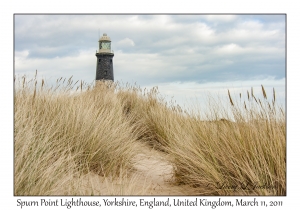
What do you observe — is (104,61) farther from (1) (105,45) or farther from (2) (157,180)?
(2) (157,180)

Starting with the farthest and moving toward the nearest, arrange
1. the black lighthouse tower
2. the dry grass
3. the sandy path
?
the black lighthouse tower, the sandy path, the dry grass

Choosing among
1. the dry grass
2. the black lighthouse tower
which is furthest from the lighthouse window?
the dry grass

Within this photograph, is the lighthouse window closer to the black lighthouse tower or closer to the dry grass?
the black lighthouse tower

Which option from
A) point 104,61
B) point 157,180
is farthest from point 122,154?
point 104,61

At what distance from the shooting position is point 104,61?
22906 mm

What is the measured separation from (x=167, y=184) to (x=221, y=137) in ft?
2.60

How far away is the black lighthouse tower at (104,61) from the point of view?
22653 millimetres

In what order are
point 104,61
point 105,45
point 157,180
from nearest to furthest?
1. point 157,180
2. point 104,61
3. point 105,45

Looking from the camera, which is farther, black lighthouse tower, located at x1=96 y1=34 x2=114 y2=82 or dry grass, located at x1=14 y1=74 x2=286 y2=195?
black lighthouse tower, located at x1=96 y1=34 x2=114 y2=82

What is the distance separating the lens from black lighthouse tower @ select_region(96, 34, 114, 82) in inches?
892

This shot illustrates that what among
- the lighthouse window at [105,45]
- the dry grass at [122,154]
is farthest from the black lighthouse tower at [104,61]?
the dry grass at [122,154]

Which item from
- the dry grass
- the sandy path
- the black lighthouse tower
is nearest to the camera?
the dry grass

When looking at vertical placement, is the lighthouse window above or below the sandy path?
above
